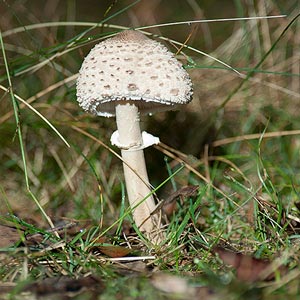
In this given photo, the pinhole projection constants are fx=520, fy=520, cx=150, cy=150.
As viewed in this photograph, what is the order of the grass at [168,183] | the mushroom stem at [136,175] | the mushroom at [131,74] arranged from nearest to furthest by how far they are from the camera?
the grass at [168,183]
the mushroom at [131,74]
the mushroom stem at [136,175]

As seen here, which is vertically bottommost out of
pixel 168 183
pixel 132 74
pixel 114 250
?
pixel 168 183

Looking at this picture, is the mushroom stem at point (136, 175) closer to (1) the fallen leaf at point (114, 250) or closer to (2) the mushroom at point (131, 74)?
(2) the mushroom at point (131, 74)

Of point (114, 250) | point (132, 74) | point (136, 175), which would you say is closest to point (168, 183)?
point (136, 175)

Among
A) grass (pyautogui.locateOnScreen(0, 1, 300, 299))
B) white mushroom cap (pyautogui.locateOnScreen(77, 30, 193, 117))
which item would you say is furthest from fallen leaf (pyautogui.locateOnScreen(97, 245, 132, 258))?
white mushroom cap (pyautogui.locateOnScreen(77, 30, 193, 117))

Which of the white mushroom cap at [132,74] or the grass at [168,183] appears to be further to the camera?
the white mushroom cap at [132,74]

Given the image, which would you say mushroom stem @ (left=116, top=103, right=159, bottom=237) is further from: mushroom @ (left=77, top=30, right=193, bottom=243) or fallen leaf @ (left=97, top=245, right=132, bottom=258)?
fallen leaf @ (left=97, top=245, right=132, bottom=258)

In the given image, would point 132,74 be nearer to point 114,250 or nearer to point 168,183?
point 114,250

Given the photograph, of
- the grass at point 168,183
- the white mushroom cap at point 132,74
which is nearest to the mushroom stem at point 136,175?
the grass at point 168,183
